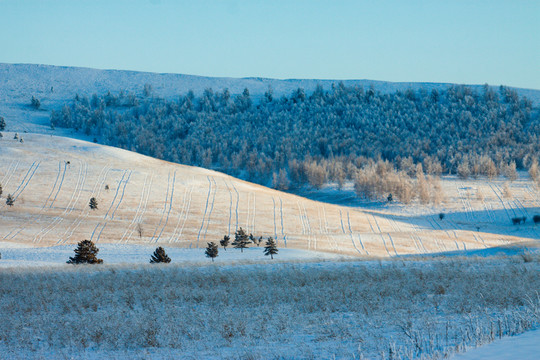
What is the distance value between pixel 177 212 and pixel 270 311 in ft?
200

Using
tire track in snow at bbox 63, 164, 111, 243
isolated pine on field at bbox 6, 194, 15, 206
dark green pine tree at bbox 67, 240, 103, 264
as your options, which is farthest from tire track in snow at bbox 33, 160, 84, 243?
dark green pine tree at bbox 67, 240, 103, 264

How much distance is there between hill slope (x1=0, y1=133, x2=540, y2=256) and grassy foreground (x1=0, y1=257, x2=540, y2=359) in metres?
30.9

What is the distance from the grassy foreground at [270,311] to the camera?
10.1 m

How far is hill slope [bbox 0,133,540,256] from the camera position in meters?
58.1

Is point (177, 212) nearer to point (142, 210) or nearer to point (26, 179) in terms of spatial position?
point (142, 210)

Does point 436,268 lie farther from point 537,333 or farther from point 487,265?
point 537,333

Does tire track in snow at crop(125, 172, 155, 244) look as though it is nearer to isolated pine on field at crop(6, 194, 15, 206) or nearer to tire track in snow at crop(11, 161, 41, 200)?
isolated pine on field at crop(6, 194, 15, 206)

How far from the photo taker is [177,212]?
72.9 meters

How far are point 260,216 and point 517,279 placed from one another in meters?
57.3

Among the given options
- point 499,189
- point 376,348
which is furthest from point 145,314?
point 499,189

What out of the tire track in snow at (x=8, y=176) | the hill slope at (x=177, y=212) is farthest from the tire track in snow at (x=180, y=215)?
the tire track in snow at (x=8, y=176)

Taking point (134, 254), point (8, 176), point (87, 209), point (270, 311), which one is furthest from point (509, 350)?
point (8, 176)

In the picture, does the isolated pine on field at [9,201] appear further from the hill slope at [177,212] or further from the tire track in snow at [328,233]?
the tire track in snow at [328,233]

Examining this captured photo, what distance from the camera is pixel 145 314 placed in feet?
44.4
